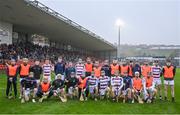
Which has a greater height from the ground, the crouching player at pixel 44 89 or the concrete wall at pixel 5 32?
the concrete wall at pixel 5 32


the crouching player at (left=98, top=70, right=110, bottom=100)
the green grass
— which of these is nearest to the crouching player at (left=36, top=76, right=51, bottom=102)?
the green grass

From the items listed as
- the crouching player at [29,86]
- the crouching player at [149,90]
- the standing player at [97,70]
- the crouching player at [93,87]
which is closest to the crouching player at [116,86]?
the crouching player at [93,87]

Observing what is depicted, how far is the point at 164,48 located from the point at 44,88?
12252 cm

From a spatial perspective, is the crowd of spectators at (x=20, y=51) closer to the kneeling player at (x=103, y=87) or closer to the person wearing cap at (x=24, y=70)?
the person wearing cap at (x=24, y=70)

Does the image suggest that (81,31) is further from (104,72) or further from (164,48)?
(164,48)

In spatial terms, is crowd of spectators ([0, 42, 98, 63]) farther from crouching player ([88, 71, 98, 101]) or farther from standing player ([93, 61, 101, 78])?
crouching player ([88, 71, 98, 101])

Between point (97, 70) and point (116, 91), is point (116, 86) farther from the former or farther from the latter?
point (97, 70)

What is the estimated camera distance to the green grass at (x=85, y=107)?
1089 centimetres

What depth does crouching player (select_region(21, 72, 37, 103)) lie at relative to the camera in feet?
42.2

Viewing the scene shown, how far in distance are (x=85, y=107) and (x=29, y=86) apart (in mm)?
2727

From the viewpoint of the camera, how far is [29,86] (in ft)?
42.9

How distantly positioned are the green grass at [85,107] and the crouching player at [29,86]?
0.41 metres

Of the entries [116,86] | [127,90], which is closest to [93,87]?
[116,86]

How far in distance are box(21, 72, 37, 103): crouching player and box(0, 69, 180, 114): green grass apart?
405 millimetres
